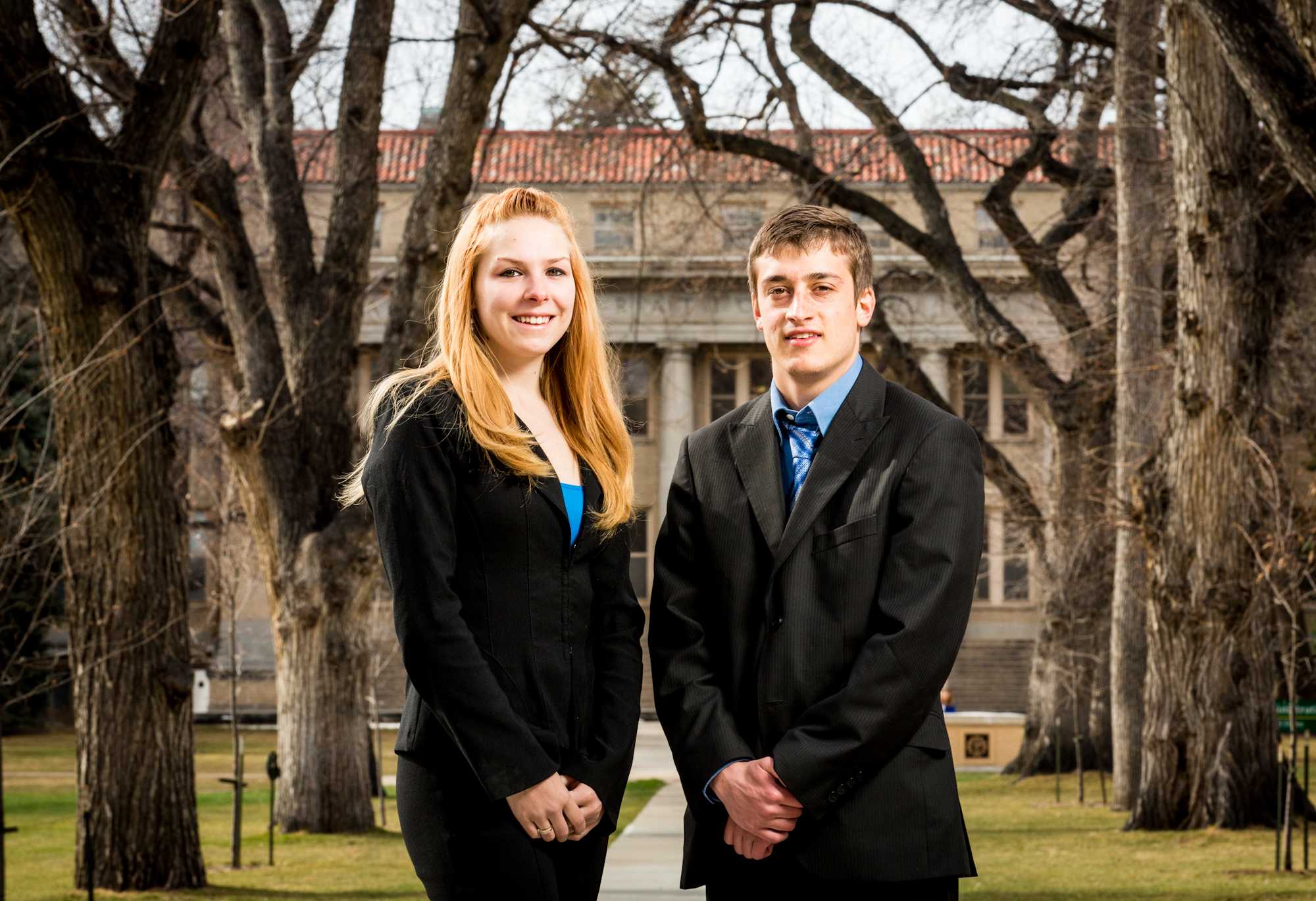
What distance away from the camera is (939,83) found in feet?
59.9

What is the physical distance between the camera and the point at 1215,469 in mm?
13234

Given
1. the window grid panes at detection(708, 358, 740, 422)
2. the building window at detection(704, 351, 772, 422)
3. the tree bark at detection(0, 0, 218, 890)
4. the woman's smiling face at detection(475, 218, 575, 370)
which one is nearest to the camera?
the woman's smiling face at detection(475, 218, 575, 370)

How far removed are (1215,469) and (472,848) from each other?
1093cm

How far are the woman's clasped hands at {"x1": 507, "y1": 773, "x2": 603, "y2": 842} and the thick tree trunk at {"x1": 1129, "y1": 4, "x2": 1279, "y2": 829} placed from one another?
10.5m

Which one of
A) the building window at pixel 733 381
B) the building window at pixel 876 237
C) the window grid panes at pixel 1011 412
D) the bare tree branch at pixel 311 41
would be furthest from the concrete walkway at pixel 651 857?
the building window at pixel 733 381

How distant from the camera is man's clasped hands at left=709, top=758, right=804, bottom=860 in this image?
142 inches

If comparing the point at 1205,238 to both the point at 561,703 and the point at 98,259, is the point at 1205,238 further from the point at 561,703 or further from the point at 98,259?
the point at 561,703

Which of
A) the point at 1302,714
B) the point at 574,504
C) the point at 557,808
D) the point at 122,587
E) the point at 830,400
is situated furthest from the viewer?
the point at 1302,714

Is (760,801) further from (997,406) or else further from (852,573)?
(997,406)

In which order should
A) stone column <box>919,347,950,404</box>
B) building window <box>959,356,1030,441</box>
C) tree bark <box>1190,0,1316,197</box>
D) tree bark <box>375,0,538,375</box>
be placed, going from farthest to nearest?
stone column <box>919,347,950,404</box>, building window <box>959,356,1030,441</box>, tree bark <box>375,0,538,375</box>, tree bark <box>1190,0,1316,197</box>

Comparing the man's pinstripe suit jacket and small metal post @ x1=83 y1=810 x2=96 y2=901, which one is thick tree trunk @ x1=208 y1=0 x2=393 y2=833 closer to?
small metal post @ x1=83 y1=810 x2=96 y2=901

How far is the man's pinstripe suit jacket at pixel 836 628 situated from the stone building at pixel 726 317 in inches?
640

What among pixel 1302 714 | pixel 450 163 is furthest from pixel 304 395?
pixel 1302 714

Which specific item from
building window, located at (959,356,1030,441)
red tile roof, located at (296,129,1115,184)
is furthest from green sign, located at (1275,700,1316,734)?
building window, located at (959,356,1030,441)
